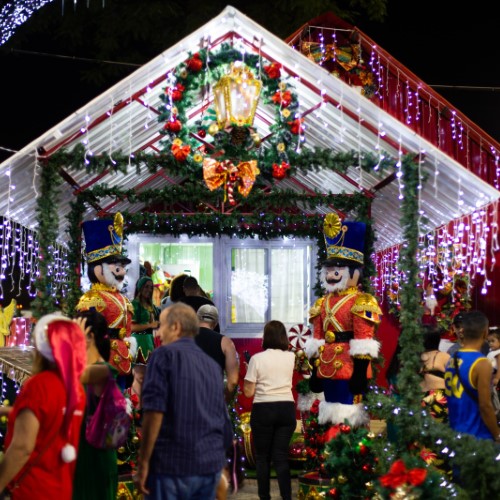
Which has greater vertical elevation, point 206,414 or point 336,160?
point 336,160

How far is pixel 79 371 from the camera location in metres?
4.81

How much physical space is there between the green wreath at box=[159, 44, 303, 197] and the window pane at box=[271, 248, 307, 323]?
Answer: 5704mm

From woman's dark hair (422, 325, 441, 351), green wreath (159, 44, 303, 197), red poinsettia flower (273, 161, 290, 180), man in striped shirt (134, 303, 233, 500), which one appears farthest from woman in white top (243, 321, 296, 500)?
man in striped shirt (134, 303, 233, 500)

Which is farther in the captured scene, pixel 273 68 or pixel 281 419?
pixel 273 68

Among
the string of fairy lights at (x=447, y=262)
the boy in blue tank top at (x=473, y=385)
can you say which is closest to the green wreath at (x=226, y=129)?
the boy in blue tank top at (x=473, y=385)

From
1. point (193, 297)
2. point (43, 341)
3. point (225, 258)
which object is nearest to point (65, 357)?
point (43, 341)

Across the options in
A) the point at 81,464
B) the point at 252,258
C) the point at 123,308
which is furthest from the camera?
the point at 252,258

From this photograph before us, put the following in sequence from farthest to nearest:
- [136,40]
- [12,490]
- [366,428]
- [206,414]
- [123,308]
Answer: [136,40] < [123,308] < [366,428] < [206,414] < [12,490]

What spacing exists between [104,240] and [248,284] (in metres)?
5.63

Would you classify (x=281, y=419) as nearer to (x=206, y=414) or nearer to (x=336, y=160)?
(x=336, y=160)

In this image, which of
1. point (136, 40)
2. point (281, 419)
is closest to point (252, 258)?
point (281, 419)

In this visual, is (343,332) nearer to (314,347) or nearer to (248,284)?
(314,347)

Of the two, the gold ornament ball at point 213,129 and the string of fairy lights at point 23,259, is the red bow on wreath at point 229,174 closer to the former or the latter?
the gold ornament ball at point 213,129

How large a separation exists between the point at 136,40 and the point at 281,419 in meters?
16.3
